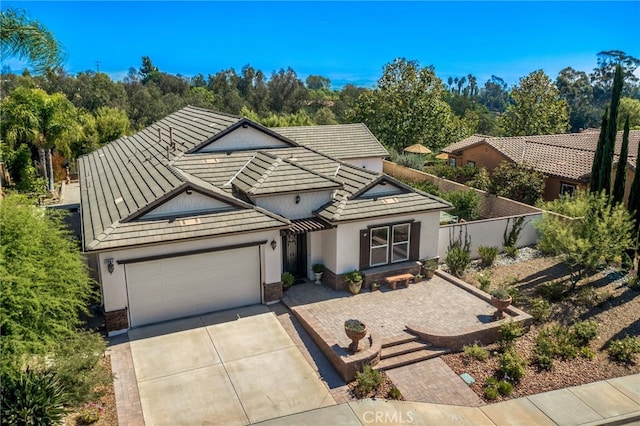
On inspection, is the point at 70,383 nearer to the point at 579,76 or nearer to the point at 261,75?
the point at 261,75

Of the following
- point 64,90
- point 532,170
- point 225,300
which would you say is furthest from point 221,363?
point 64,90

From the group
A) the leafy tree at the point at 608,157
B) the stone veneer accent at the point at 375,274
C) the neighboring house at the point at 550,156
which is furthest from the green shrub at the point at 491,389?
the neighboring house at the point at 550,156

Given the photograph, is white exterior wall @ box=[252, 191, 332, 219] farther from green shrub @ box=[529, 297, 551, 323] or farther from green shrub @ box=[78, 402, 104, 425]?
green shrub @ box=[78, 402, 104, 425]

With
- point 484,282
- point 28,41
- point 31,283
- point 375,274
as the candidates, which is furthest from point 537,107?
point 31,283

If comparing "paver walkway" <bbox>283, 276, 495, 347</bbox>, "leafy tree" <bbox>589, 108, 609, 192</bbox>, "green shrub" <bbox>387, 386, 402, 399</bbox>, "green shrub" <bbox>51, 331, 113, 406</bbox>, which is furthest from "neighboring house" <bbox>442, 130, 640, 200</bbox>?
"green shrub" <bbox>51, 331, 113, 406</bbox>

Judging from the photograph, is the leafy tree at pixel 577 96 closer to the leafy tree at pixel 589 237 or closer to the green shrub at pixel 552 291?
the leafy tree at pixel 589 237
